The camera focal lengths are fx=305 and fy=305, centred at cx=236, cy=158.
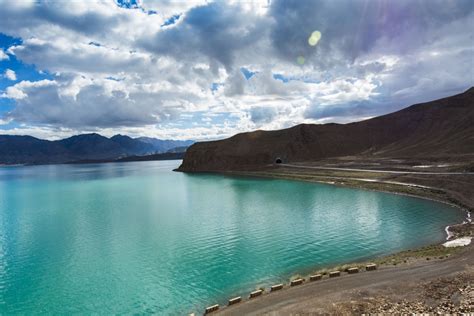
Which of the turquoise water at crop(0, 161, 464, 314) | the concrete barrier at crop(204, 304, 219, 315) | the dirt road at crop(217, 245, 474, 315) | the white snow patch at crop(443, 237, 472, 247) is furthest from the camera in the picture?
the white snow patch at crop(443, 237, 472, 247)

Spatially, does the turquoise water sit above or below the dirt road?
below

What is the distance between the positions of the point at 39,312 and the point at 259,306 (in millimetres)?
18292

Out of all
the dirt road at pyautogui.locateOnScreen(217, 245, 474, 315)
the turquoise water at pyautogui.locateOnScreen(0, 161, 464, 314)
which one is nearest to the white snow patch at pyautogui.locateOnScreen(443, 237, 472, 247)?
the turquoise water at pyautogui.locateOnScreen(0, 161, 464, 314)

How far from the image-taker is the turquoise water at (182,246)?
89.8 ft

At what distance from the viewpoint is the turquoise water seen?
27359 mm

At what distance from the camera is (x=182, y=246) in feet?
132

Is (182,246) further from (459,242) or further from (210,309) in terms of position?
(459,242)

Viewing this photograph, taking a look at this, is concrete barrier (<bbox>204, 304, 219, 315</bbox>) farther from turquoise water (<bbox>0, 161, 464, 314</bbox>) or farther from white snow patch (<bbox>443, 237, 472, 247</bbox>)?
white snow patch (<bbox>443, 237, 472, 247</bbox>)

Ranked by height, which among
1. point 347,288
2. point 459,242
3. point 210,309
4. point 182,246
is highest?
point 347,288

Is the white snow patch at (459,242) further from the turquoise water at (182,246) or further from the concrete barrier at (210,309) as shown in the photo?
the concrete barrier at (210,309)

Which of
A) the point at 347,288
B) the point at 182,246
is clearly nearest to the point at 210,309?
the point at 347,288

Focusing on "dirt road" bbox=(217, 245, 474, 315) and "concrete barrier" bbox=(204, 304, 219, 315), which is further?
"concrete barrier" bbox=(204, 304, 219, 315)

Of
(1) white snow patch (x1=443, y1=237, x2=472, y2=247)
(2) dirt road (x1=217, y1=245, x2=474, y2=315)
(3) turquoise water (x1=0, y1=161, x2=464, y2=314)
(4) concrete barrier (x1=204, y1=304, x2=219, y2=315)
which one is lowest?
(3) turquoise water (x1=0, y1=161, x2=464, y2=314)

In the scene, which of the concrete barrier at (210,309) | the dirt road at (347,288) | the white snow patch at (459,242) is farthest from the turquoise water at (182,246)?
the dirt road at (347,288)
